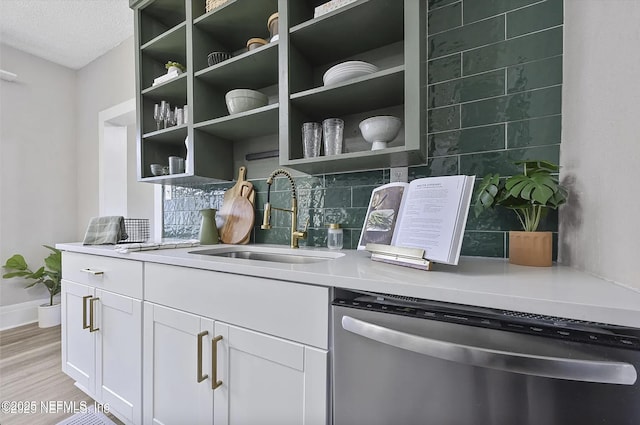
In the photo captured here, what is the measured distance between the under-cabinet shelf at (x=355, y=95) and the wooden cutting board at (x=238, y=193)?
1.97ft

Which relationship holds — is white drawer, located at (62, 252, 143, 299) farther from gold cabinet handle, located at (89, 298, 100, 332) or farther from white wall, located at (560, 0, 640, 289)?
white wall, located at (560, 0, 640, 289)

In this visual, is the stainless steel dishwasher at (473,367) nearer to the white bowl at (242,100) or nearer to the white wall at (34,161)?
the white bowl at (242,100)

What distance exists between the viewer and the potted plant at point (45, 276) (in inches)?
100

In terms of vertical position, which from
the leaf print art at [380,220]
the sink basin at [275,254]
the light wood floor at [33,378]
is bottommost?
the light wood floor at [33,378]

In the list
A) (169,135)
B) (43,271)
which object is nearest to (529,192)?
(169,135)

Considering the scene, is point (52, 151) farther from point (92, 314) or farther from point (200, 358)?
point (200, 358)

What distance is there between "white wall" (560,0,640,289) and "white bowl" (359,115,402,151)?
561 mm

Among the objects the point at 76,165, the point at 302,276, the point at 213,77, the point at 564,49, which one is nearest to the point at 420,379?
the point at 302,276

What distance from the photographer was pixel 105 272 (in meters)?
1.39

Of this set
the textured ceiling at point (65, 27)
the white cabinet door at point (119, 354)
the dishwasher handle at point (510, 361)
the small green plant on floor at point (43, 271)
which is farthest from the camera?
the small green plant on floor at point (43, 271)

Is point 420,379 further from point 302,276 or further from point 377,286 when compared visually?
point 302,276

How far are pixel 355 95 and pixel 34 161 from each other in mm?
3485

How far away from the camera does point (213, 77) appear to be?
1566 mm

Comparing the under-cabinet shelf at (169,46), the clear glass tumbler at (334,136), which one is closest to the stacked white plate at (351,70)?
the clear glass tumbler at (334,136)
